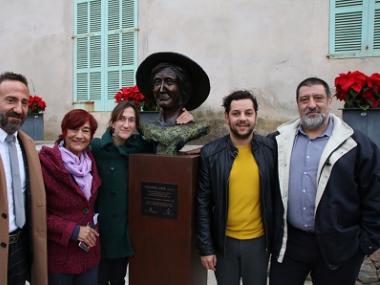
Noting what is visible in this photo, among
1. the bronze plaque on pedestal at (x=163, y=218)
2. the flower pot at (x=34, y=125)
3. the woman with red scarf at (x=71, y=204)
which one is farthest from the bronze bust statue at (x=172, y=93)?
the flower pot at (x=34, y=125)

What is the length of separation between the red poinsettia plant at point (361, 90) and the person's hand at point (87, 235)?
3.05 meters

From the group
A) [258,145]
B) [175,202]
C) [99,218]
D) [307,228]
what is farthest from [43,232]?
[307,228]

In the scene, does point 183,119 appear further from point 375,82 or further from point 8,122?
point 375,82

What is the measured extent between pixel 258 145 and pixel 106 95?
5.92 meters

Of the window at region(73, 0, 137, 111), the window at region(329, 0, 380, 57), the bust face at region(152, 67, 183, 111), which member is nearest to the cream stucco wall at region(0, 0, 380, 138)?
the window at region(329, 0, 380, 57)

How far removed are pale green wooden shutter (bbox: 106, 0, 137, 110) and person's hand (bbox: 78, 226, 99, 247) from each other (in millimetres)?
5603

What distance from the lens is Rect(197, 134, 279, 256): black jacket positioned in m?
2.34

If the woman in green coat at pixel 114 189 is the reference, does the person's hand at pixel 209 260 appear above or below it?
below

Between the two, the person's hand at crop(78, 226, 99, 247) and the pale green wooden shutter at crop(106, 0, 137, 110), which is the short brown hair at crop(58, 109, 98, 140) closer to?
the person's hand at crop(78, 226, 99, 247)

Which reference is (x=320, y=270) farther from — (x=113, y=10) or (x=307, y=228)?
(x=113, y=10)

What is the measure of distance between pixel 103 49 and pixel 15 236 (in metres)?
6.26

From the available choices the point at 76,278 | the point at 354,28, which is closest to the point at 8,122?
the point at 76,278

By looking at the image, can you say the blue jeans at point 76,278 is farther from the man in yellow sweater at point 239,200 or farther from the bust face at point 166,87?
the bust face at point 166,87

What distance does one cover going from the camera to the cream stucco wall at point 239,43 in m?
6.00
